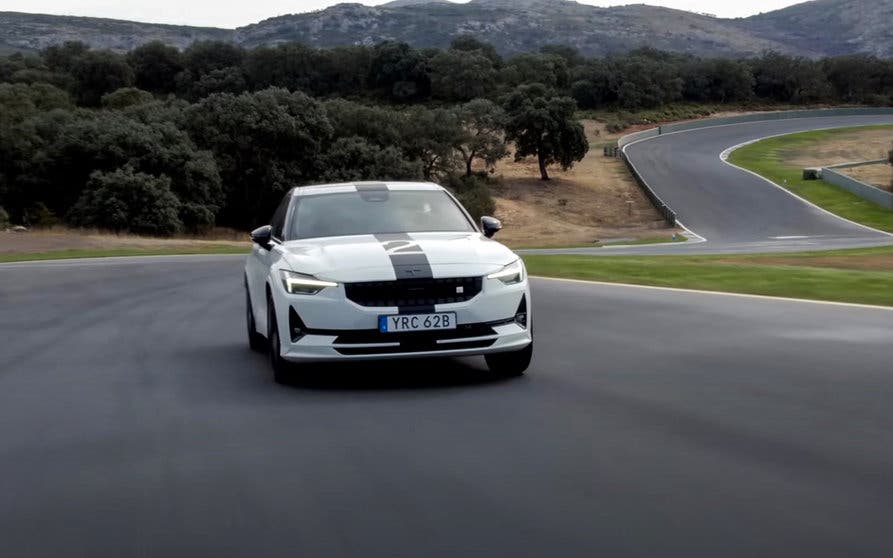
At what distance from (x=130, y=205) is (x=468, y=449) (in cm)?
5241

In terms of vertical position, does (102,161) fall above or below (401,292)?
below

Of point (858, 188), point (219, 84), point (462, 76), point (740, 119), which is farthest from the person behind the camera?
point (219, 84)

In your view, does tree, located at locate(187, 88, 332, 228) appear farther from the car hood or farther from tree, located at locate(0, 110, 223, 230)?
the car hood

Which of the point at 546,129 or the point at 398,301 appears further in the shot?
the point at 546,129

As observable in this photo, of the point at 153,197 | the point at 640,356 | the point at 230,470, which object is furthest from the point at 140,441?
the point at 153,197

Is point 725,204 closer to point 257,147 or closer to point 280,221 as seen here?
point 257,147

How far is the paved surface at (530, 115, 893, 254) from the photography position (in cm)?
5066

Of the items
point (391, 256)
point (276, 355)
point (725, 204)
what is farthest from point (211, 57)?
point (391, 256)

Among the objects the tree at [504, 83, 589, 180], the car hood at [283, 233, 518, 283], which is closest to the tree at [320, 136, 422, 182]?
the tree at [504, 83, 589, 180]

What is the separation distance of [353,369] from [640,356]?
102 inches

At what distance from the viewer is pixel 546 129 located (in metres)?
85.6

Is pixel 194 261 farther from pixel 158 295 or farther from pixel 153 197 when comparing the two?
pixel 153 197

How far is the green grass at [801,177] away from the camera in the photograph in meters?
63.8

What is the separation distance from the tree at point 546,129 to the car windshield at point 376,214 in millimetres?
73470
